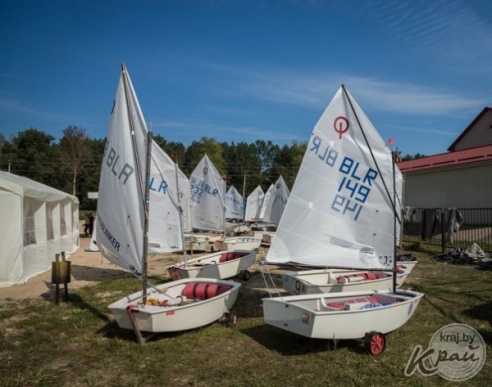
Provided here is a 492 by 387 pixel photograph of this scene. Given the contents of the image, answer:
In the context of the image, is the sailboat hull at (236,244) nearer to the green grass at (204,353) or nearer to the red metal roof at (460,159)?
the green grass at (204,353)

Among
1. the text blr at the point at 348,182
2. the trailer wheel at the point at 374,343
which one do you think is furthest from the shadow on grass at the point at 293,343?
the text blr at the point at 348,182

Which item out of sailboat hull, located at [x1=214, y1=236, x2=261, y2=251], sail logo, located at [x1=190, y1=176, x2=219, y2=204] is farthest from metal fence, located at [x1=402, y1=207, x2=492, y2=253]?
sail logo, located at [x1=190, y1=176, x2=219, y2=204]

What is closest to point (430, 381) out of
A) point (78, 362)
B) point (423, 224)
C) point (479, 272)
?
point (78, 362)

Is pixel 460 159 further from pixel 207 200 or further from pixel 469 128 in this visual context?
pixel 207 200

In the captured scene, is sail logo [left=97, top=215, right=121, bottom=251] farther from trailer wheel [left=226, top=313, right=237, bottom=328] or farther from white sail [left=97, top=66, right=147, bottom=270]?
trailer wheel [left=226, top=313, right=237, bottom=328]

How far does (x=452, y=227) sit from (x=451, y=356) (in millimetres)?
13314

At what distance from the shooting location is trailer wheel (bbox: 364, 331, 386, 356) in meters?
6.28

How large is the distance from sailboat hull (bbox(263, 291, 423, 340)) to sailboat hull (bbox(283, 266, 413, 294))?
1130mm

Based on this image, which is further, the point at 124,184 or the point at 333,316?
the point at 124,184

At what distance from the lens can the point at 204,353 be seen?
659cm

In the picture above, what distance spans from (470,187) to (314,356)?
21.0m

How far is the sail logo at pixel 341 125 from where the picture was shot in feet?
25.7

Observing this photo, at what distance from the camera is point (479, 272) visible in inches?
530

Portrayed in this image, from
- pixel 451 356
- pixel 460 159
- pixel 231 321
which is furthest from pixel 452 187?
pixel 231 321
